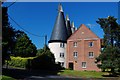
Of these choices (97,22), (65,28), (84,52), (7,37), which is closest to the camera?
(7,37)

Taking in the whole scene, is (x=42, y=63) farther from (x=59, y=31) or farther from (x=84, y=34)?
(x=59, y=31)

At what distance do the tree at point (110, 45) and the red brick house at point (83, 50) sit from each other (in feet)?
46.1

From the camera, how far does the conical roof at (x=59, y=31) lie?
237 ft

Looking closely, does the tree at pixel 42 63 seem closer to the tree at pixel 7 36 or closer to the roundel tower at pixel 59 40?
the roundel tower at pixel 59 40

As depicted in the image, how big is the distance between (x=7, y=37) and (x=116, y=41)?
26101 millimetres

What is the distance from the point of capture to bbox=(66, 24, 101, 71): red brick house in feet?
223

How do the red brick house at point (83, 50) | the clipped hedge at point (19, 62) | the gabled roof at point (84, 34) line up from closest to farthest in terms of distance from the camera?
the clipped hedge at point (19, 62)
the red brick house at point (83, 50)
the gabled roof at point (84, 34)

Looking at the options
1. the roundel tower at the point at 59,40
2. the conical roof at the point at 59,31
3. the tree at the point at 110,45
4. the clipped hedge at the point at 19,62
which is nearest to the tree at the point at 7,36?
the clipped hedge at the point at 19,62

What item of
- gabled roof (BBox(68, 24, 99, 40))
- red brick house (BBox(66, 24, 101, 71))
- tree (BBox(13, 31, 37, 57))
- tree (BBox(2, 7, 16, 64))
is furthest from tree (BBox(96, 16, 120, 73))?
tree (BBox(13, 31, 37, 57))

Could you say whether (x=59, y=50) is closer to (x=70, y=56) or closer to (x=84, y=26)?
(x=70, y=56)

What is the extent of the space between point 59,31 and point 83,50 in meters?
8.44

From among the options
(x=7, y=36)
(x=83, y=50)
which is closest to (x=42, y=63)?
(x=83, y=50)

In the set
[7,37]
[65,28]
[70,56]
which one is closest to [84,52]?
[70,56]

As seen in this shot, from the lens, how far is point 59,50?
71.5 metres
